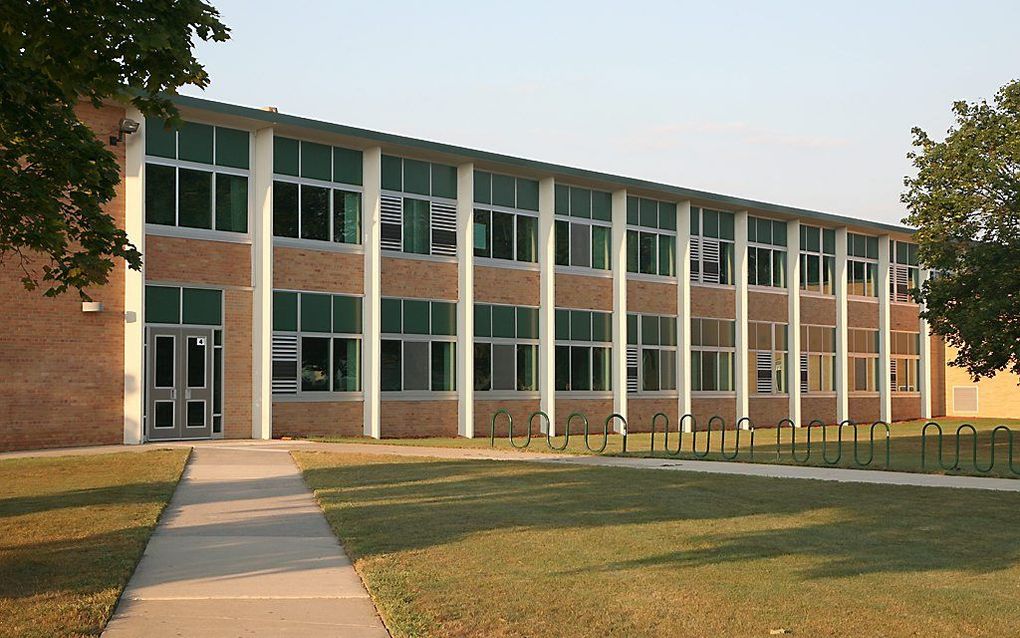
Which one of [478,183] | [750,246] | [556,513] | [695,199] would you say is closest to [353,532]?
[556,513]

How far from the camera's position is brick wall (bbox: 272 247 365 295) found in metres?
29.2

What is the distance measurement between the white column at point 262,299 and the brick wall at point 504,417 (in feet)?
22.8

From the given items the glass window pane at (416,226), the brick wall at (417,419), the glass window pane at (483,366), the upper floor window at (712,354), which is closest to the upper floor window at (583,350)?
the glass window pane at (483,366)

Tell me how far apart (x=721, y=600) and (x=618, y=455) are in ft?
52.1

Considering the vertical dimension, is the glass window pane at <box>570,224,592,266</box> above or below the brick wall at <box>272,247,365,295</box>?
above

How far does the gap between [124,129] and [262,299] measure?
5.25 metres

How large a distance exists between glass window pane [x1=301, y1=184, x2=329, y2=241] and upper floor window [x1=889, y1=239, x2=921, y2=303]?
27568 millimetres

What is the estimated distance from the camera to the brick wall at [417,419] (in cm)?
3144

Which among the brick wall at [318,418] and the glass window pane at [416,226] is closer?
the brick wall at [318,418]

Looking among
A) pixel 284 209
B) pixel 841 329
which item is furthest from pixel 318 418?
pixel 841 329

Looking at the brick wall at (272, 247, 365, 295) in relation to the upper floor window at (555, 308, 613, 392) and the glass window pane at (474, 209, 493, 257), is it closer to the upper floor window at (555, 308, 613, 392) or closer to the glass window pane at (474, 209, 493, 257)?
the glass window pane at (474, 209, 493, 257)

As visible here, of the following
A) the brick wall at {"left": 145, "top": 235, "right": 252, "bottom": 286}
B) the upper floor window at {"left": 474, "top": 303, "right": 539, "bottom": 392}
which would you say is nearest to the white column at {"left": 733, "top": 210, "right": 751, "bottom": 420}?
the upper floor window at {"left": 474, "top": 303, "right": 539, "bottom": 392}

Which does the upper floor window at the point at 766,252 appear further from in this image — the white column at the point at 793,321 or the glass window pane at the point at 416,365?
the glass window pane at the point at 416,365

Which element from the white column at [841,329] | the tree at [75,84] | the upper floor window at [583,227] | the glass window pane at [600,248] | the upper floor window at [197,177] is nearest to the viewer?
the tree at [75,84]
